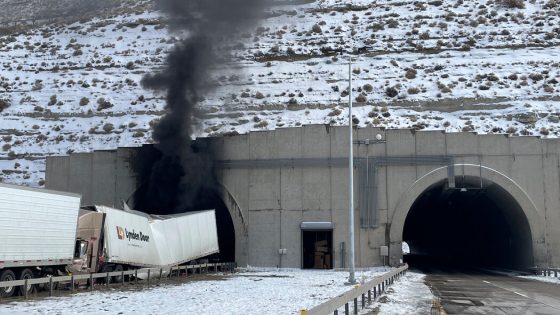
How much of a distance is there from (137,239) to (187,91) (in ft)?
48.2

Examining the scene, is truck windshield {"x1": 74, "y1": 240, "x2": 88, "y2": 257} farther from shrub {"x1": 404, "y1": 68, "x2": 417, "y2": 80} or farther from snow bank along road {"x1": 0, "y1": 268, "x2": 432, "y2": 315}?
shrub {"x1": 404, "y1": 68, "x2": 417, "y2": 80}

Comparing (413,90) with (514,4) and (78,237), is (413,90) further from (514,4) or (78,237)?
(78,237)

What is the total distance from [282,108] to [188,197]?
65.9ft

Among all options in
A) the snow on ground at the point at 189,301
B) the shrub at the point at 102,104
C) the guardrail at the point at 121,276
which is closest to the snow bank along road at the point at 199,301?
the snow on ground at the point at 189,301

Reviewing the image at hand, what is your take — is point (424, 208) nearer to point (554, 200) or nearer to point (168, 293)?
point (554, 200)

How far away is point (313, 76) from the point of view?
195 feet

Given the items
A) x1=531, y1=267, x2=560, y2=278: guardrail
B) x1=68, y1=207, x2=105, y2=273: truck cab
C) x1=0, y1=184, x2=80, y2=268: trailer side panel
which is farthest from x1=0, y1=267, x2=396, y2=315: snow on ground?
x1=531, y1=267, x2=560, y2=278: guardrail

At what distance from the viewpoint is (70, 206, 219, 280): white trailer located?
2458cm

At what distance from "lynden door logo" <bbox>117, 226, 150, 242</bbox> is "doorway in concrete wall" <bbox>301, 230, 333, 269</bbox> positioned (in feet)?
40.9

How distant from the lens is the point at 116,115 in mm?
57531

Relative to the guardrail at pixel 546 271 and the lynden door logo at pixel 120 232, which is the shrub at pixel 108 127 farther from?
the guardrail at pixel 546 271

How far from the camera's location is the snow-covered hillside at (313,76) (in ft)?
171

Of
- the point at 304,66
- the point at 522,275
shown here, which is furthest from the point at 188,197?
the point at 304,66

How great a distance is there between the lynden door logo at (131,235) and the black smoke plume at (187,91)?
28.8 ft
